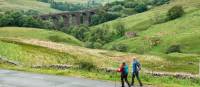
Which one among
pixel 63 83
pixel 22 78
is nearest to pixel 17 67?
pixel 22 78

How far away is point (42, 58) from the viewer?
85.5m

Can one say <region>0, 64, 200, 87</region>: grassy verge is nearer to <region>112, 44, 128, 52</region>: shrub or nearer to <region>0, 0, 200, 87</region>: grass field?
<region>0, 0, 200, 87</region>: grass field

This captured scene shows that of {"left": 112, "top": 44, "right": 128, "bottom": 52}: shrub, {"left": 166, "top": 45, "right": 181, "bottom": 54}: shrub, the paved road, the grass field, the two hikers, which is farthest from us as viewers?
{"left": 112, "top": 44, "right": 128, "bottom": 52}: shrub

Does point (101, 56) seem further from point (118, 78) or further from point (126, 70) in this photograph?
point (126, 70)

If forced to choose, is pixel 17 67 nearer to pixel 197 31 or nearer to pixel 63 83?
pixel 63 83

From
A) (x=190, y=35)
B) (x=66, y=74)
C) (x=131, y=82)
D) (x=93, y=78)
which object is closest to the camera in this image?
(x=131, y=82)

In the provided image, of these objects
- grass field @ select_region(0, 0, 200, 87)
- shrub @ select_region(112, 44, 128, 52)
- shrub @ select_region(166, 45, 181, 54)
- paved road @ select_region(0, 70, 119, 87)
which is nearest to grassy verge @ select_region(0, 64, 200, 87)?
grass field @ select_region(0, 0, 200, 87)

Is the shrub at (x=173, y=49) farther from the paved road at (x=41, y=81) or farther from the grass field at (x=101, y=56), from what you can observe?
the paved road at (x=41, y=81)

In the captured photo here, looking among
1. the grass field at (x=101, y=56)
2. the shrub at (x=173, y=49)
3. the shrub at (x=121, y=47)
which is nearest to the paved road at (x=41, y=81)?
the grass field at (x=101, y=56)

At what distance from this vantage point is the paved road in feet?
148

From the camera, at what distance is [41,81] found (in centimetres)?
4772

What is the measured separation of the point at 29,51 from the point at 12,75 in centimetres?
3862

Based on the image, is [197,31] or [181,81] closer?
[181,81]

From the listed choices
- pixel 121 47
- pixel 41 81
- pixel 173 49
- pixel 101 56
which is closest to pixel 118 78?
pixel 41 81
